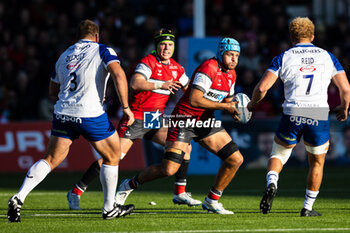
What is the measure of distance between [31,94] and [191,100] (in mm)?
10294

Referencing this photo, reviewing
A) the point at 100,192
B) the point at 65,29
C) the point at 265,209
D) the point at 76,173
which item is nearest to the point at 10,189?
the point at 100,192

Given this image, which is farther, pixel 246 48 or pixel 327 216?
pixel 246 48

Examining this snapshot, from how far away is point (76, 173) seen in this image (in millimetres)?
17125

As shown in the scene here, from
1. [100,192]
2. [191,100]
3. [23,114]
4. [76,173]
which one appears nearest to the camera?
[191,100]

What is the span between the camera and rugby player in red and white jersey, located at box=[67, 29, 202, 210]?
33.6 ft

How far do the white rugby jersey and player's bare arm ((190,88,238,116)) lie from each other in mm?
1325

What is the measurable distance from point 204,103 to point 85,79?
5.48 feet

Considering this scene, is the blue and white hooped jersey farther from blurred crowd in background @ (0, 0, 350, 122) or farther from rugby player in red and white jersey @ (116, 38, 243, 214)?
blurred crowd in background @ (0, 0, 350, 122)

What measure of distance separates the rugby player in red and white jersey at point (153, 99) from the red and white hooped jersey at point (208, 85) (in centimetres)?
40

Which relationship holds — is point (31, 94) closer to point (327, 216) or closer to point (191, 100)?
point (191, 100)

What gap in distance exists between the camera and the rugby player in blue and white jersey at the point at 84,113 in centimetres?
847


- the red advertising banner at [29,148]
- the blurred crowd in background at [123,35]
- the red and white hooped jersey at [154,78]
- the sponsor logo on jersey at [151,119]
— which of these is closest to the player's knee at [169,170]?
the sponsor logo on jersey at [151,119]

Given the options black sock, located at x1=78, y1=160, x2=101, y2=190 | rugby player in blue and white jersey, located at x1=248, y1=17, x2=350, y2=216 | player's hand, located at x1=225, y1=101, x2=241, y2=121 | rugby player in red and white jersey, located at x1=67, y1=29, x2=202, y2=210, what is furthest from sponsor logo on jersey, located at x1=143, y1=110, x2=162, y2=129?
rugby player in blue and white jersey, located at x1=248, y1=17, x2=350, y2=216

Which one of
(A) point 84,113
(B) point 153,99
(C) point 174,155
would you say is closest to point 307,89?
(C) point 174,155
